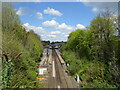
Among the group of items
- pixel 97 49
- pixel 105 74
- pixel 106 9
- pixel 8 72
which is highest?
pixel 106 9

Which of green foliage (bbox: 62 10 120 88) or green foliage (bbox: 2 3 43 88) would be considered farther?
green foliage (bbox: 62 10 120 88)

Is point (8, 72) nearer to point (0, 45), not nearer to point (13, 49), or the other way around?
point (0, 45)

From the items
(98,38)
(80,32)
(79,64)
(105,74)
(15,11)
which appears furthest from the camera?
(80,32)

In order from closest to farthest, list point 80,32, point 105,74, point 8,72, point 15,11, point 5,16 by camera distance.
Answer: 1. point 8,72
2. point 105,74
3. point 5,16
4. point 15,11
5. point 80,32

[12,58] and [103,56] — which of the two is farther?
[103,56]

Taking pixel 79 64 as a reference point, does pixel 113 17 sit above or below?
above

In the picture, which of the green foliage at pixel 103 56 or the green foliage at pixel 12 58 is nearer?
the green foliage at pixel 12 58

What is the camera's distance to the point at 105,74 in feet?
14.7

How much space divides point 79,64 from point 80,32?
3.15 m

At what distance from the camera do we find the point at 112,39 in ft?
16.7

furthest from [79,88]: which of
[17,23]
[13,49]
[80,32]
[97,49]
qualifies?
[80,32]

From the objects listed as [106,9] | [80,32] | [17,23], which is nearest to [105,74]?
[106,9]

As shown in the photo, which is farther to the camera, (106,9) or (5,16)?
(106,9)

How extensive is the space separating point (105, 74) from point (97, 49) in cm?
175
